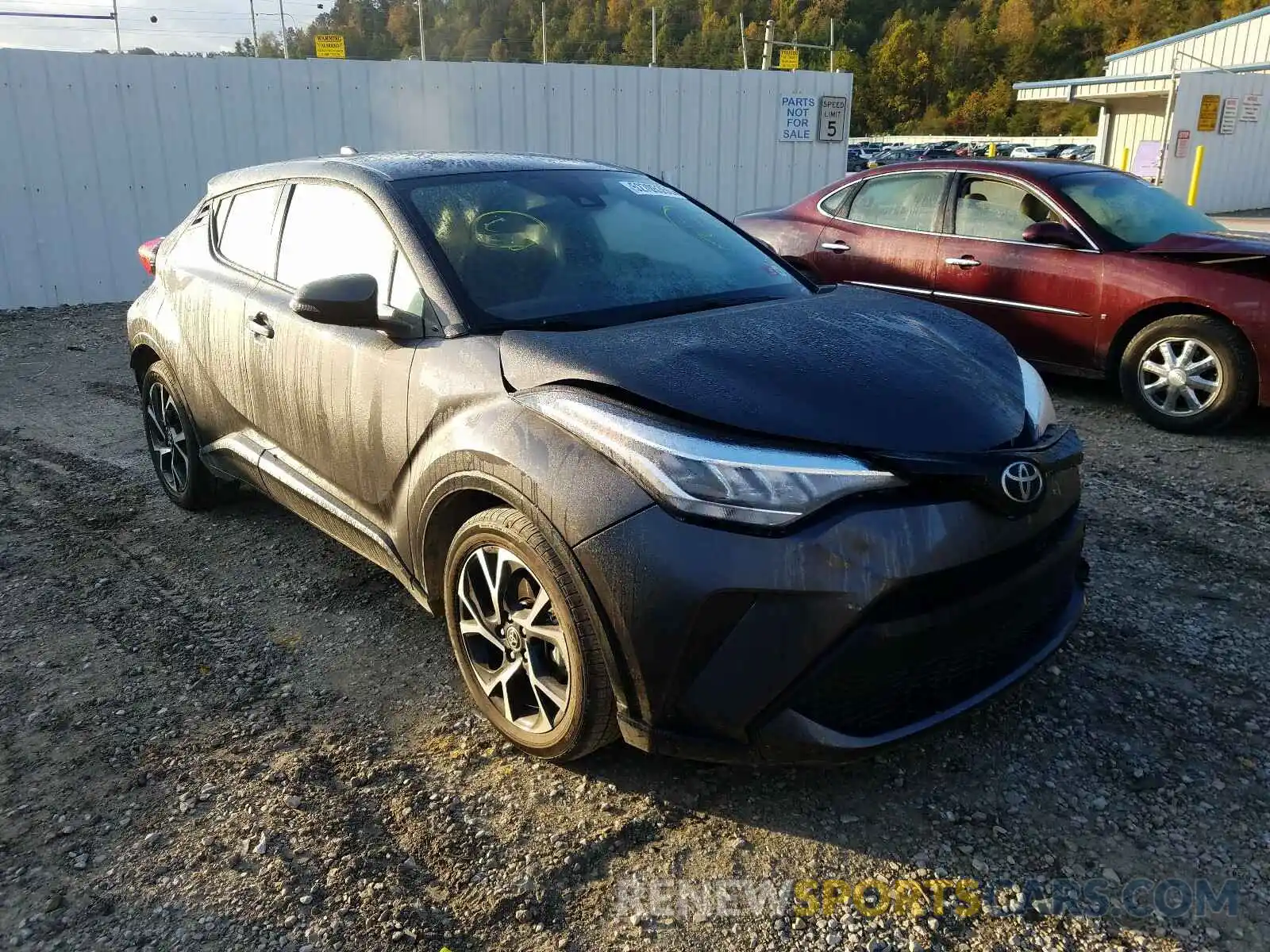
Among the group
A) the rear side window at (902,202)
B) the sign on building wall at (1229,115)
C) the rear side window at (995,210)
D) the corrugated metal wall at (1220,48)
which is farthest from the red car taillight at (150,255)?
the corrugated metal wall at (1220,48)

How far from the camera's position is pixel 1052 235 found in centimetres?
606

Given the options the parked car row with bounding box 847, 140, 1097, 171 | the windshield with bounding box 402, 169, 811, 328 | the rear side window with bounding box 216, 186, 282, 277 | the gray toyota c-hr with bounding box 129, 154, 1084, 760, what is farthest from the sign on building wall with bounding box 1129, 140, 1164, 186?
the rear side window with bounding box 216, 186, 282, 277

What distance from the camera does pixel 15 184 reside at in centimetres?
1026

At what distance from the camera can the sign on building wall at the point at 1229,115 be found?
2300 centimetres

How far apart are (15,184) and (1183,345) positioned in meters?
11.0

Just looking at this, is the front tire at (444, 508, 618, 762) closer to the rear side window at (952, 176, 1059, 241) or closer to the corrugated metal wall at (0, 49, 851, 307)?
the rear side window at (952, 176, 1059, 241)

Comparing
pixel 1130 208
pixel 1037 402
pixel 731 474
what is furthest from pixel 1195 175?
pixel 731 474

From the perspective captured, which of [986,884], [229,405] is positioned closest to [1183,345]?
[986,884]

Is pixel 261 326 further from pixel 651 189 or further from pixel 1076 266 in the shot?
pixel 1076 266

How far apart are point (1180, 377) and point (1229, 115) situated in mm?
22250

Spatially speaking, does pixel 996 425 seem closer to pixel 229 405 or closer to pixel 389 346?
pixel 389 346

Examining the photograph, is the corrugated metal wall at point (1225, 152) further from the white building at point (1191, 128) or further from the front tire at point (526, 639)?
the front tire at point (526, 639)

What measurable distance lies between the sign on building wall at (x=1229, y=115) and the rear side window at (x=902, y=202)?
20.9 m

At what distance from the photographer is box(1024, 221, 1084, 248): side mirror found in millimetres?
6012
